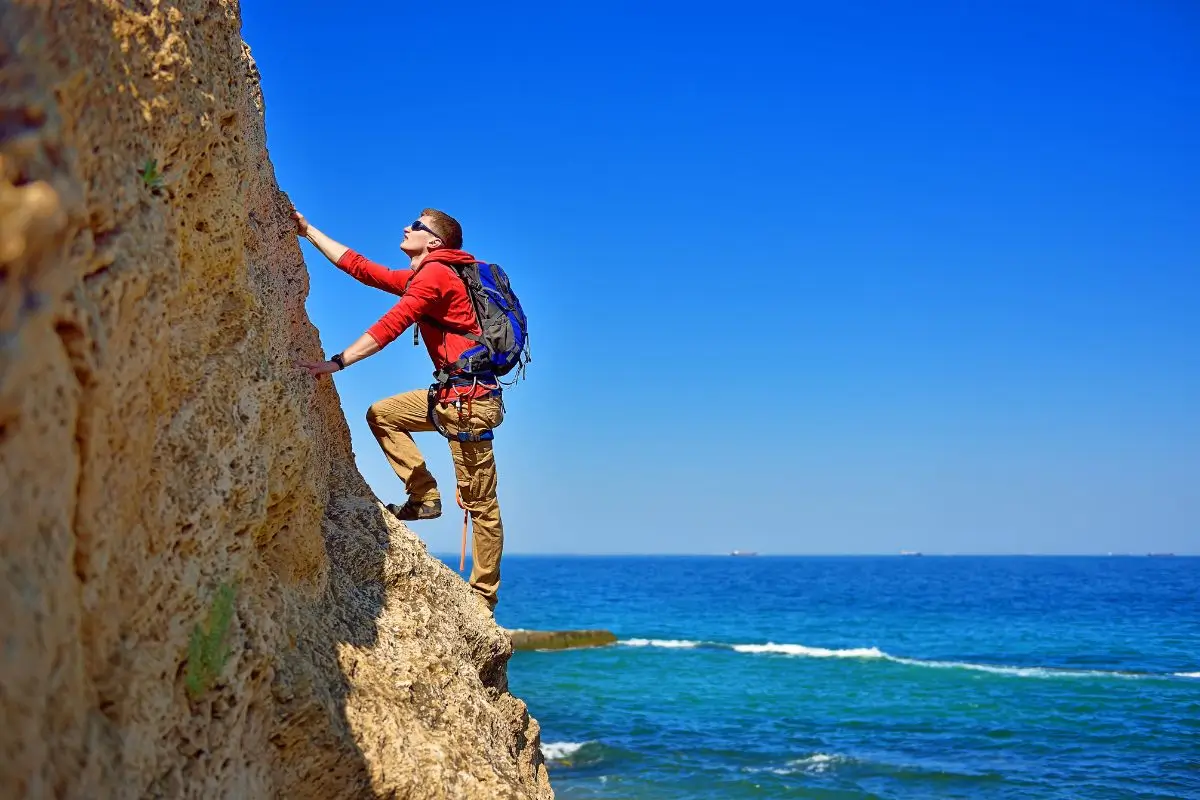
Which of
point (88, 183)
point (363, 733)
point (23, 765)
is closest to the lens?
point (23, 765)

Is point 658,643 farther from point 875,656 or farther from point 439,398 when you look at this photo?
point 439,398

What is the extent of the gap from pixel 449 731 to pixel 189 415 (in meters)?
2.12

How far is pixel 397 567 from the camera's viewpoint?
5.54 meters

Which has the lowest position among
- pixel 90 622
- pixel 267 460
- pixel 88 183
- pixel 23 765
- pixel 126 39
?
pixel 23 765

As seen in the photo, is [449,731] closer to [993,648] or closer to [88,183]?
[88,183]

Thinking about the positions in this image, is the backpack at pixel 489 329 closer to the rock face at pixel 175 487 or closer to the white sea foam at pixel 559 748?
the rock face at pixel 175 487

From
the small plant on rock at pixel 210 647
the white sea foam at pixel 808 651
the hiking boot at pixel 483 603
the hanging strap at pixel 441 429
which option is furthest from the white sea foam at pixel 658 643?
the small plant on rock at pixel 210 647

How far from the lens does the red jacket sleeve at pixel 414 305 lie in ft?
18.6

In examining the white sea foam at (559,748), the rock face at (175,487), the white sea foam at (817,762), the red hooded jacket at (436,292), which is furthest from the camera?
the white sea foam at (559,748)

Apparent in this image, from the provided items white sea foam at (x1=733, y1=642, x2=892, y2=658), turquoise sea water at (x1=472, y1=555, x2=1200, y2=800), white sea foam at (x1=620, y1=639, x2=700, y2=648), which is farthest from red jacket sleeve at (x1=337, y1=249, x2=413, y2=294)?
white sea foam at (x1=620, y1=639, x2=700, y2=648)

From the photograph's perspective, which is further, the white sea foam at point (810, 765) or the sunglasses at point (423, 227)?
the white sea foam at point (810, 765)

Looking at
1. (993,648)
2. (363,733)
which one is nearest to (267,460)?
(363,733)

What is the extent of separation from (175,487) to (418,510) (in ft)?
10.2

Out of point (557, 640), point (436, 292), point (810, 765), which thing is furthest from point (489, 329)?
point (557, 640)
